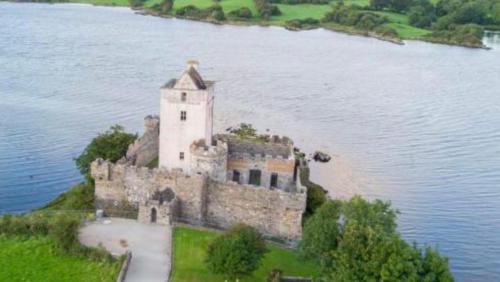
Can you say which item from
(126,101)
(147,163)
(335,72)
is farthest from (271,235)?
(335,72)

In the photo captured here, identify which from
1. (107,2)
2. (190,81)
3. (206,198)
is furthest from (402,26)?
(206,198)

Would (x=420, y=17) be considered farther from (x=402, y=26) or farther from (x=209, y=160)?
(x=209, y=160)

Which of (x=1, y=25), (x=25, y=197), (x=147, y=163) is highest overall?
(x=1, y=25)

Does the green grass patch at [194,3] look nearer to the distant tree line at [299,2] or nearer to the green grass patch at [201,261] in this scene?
the distant tree line at [299,2]

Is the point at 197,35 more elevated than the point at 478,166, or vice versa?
the point at 197,35

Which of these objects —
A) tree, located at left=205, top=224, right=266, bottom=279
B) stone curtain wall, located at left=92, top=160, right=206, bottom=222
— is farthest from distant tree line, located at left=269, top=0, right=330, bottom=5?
tree, located at left=205, top=224, right=266, bottom=279

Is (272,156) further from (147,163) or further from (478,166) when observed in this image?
(478,166)

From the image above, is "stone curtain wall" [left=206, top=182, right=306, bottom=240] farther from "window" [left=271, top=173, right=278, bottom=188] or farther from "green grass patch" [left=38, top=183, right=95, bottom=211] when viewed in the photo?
"green grass patch" [left=38, top=183, right=95, bottom=211]
